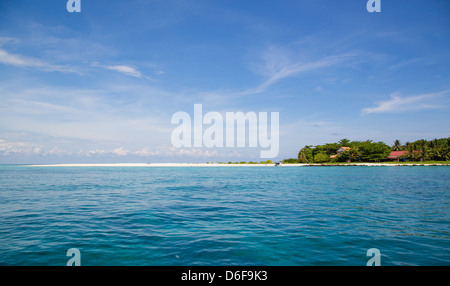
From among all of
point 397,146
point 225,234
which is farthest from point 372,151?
point 225,234

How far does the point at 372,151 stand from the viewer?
136 m

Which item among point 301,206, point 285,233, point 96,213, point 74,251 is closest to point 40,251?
point 74,251

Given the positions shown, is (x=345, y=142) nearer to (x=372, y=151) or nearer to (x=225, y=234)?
(x=372, y=151)

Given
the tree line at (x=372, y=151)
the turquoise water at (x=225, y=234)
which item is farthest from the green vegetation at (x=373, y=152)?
the turquoise water at (x=225, y=234)

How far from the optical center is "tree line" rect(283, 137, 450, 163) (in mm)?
124381

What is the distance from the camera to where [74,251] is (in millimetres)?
9547

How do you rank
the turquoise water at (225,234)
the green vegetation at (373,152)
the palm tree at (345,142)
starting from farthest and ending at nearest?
1. the palm tree at (345,142)
2. the green vegetation at (373,152)
3. the turquoise water at (225,234)

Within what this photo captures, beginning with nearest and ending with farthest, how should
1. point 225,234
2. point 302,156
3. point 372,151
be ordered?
1. point 225,234
2. point 372,151
3. point 302,156

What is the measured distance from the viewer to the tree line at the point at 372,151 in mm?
124381

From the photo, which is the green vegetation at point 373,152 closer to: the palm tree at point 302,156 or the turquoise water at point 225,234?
the palm tree at point 302,156
